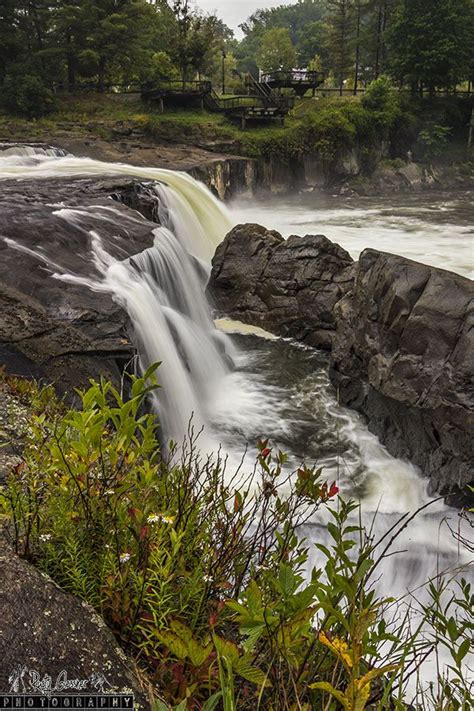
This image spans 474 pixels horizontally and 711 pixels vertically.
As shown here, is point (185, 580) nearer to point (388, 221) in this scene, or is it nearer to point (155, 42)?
point (388, 221)

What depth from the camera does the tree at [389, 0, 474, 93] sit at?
35.2 m

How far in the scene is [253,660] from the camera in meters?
1.98

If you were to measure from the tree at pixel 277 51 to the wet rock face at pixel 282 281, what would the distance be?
1937 inches

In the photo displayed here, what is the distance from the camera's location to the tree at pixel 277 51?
54094mm

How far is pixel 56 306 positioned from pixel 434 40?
38311 mm

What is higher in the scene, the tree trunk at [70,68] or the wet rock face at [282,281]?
the tree trunk at [70,68]

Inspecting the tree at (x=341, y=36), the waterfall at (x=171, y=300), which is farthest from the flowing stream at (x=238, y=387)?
the tree at (x=341, y=36)

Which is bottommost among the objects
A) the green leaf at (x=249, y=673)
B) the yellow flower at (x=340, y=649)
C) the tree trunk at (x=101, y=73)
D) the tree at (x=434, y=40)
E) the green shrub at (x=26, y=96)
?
the green leaf at (x=249, y=673)

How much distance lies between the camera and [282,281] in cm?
1127

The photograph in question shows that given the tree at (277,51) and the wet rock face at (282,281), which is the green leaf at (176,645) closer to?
the wet rock face at (282,281)

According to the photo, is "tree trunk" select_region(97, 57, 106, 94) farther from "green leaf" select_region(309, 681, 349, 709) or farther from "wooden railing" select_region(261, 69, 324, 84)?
"green leaf" select_region(309, 681, 349, 709)

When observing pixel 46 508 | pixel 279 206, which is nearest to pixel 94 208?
pixel 46 508

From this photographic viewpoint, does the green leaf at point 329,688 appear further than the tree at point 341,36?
No

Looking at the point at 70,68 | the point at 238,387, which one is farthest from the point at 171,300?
the point at 70,68
